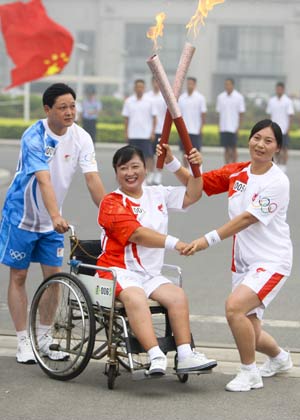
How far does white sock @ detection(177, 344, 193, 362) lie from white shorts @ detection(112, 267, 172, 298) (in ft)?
1.11

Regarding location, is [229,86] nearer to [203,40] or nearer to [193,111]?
[193,111]

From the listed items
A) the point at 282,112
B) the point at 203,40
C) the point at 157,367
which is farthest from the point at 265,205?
the point at 203,40

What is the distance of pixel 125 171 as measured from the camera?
6109 millimetres

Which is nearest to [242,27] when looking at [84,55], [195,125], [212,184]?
[84,55]

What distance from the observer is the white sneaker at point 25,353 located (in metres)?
6.48

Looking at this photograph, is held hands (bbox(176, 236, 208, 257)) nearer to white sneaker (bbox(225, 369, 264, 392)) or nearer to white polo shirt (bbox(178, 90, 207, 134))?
white sneaker (bbox(225, 369, 264, 392))

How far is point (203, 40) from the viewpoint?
5666 centimetres

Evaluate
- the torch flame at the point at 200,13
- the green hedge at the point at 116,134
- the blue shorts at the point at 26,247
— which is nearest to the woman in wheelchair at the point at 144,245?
the blue shorts at the point at 26,247

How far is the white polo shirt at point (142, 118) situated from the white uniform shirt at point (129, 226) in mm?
11656

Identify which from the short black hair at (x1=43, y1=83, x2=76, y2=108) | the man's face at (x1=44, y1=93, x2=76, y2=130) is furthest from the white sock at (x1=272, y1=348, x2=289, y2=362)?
the short black hair at (x1=43, y1=83, x2=76, y2=108)

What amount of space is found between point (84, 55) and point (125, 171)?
53.0 metres

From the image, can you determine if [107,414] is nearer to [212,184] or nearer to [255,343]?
[255,343]

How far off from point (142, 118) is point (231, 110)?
2.85 m

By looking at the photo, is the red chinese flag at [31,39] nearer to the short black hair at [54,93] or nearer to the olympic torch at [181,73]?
the short black hair at [54,93]
